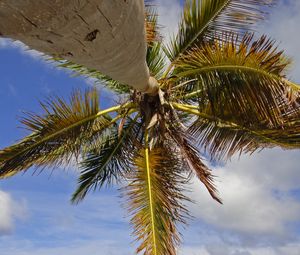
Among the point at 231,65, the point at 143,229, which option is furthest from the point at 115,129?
the point at 231,65

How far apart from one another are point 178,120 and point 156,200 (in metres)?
1.74

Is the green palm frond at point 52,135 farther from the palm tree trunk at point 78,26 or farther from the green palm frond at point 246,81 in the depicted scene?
the palm tree trunk at point 78,26

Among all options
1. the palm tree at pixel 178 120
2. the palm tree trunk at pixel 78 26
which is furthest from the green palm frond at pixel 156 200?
the palm tree trunk at pixel 78 26

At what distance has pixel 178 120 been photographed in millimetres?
9828

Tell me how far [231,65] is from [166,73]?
2.07 meters

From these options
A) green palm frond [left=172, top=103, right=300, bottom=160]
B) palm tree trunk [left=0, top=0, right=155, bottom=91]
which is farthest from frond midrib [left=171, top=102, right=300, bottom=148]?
palm tree trunk [left=0, top=0, right=155, bottom=91]

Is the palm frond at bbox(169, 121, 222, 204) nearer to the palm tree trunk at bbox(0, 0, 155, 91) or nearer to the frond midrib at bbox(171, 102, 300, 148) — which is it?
the frond midrib at bbox(171, 102, 300, 148)

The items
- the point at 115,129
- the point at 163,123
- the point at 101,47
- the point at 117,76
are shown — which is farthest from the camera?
the point at 115,129

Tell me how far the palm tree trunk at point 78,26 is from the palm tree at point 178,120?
16.4ft

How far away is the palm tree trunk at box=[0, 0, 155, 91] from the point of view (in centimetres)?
194

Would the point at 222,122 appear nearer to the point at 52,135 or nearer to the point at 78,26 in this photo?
the point at 52,135

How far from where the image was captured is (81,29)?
2.37 meters

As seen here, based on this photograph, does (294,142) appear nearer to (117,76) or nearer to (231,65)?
(231,65)

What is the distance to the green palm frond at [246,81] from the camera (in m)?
7.70
